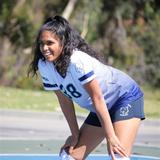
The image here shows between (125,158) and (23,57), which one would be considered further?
(23,57)

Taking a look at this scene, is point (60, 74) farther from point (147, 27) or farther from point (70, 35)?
point (147, 27)

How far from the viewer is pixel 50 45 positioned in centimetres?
493

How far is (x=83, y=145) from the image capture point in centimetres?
545

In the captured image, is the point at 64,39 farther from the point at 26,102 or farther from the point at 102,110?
the point at 26,102

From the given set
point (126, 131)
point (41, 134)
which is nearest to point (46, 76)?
point (126, 131)

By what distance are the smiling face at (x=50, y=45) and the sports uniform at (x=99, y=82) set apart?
12cm

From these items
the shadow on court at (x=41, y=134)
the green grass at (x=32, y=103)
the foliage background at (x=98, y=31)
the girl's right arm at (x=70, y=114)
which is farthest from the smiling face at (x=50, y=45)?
the foliage background at (x=98, y=31)

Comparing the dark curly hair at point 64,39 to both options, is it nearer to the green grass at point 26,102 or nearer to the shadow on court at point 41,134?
the shadow on court at point 41,134

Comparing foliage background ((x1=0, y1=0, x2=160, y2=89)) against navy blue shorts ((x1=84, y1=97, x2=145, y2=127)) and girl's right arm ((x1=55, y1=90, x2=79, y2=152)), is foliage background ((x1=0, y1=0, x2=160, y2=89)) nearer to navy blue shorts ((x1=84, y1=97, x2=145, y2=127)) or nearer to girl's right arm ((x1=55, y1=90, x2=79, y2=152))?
girl's right arm ((x1=55, y1=90, x2=79, y2=152))

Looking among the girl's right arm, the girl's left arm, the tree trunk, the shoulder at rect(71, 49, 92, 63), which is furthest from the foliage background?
the girl's left arm

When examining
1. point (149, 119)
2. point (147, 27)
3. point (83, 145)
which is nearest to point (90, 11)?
point (147, 27)

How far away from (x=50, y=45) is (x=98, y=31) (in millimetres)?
29627

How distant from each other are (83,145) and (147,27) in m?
31.2

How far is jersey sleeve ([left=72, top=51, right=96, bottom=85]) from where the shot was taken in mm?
4824
